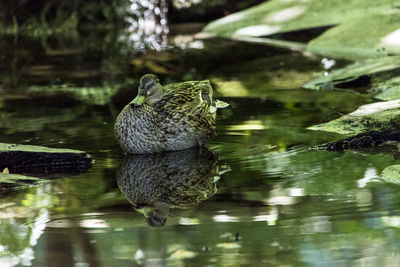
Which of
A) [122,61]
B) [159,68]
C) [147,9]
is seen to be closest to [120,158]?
[159,68]

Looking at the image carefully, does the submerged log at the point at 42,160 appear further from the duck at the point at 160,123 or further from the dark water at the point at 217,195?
the duck at the point at 160,123

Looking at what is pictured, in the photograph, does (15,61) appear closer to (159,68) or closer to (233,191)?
(159,68)

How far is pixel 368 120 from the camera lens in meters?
7.74

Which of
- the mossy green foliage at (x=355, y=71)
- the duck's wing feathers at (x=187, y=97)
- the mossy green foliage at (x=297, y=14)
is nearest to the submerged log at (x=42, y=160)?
the duck's wing feathers at (x=187, y=97)

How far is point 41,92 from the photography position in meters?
11.6

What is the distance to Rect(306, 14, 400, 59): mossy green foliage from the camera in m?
12.3

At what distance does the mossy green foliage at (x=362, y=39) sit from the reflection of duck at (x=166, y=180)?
5165mm

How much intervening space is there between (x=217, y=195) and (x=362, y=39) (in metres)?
7.53

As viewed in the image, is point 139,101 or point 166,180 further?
point 139,101

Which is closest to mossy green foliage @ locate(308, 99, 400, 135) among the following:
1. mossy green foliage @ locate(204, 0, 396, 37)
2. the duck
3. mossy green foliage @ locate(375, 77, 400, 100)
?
mossy green foliage @ locate(375, 77, 400, 100)

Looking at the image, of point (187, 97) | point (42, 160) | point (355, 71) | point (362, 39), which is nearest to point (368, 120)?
point (187, 97)

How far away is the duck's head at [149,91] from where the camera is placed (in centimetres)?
759

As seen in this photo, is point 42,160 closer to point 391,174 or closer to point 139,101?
point 139,101

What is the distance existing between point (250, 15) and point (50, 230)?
40.3 feet
